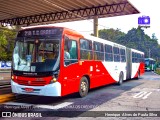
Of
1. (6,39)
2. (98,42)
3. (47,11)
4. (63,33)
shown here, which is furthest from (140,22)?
(6,39)

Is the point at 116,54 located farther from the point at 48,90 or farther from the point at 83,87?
the point at 48,90

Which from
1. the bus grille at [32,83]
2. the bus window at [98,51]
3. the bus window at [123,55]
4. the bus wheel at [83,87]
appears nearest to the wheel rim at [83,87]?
the bus wheel at [83,87]

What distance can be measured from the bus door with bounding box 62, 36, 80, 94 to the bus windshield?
16.7 inches

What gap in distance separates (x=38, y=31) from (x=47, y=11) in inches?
612

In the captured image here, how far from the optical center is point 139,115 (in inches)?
315

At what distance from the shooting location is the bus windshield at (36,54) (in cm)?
934

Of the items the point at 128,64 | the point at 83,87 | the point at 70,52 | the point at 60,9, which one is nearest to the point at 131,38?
the point at 60,9

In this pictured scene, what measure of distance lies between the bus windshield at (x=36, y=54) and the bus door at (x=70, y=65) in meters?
0.42

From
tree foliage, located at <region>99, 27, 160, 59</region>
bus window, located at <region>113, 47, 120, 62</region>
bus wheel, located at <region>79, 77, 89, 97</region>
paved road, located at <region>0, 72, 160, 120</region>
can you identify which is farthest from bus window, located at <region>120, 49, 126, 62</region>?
tree foliage, located at <region>99, 27, 160, 59</region>

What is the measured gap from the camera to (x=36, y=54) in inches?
385

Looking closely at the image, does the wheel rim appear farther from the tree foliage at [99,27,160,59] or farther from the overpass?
the tree foliage at [99,27,160,59]

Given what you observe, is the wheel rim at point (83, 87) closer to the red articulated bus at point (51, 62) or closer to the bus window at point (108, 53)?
the red articulated bus at point (51, 62)

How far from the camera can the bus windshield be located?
9344 mm

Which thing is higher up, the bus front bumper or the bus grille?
the bus grille
